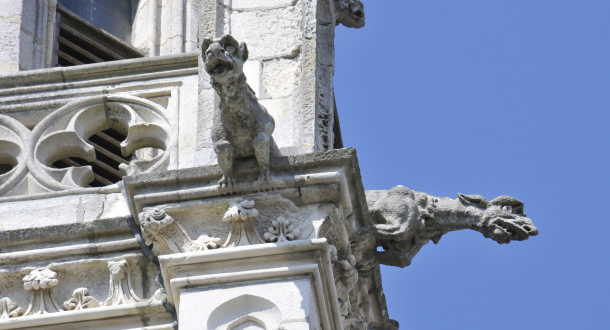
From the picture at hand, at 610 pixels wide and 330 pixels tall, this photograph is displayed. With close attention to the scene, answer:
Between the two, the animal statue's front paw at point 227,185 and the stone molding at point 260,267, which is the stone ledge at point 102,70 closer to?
the animal statue's front paw at point 227,185

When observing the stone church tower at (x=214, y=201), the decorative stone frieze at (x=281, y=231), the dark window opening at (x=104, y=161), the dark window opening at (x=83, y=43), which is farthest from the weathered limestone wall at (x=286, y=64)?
the dark window opening at (x=83, y=43)

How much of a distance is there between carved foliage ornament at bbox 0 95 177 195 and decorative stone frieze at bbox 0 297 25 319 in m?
0.91

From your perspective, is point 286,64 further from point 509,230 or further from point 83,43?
point 83,43

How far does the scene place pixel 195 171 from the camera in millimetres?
10672

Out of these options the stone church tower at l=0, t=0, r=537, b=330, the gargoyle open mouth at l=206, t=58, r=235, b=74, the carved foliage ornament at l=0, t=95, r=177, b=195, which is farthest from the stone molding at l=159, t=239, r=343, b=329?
the carved foliage ornament at l=0, t=95, r=177, b=195

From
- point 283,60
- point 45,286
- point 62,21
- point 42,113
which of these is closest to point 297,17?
point 283,60

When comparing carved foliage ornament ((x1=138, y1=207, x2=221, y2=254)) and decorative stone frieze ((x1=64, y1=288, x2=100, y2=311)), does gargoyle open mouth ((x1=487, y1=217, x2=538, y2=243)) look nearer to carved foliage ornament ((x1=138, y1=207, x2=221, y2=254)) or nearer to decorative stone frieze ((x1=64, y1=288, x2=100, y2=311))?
carved foliage ornament ((x1=138, y1=207, x2=221, y2=254))

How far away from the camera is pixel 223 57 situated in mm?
10141

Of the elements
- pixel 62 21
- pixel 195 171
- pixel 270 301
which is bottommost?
pixel 270 301

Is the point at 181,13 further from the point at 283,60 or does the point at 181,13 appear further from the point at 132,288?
the point at 132,288

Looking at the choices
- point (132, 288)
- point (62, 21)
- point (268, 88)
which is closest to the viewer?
point (132, 288)

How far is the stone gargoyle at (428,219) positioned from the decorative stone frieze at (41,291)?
1.75 metres

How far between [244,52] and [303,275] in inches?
44.0

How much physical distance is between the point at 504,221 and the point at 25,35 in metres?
4.13
